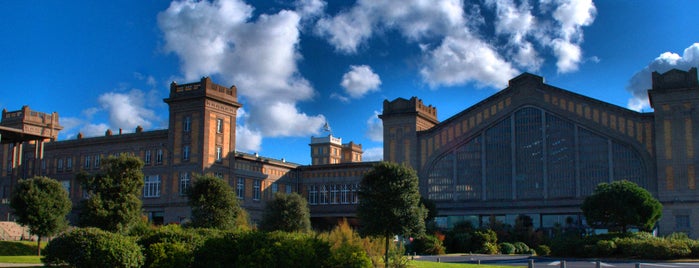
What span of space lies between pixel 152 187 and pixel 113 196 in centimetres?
3832

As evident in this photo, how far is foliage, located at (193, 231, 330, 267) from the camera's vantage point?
87.0 ft

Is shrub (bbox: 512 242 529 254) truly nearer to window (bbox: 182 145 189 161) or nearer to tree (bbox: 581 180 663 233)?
tree (bbox: 581 180 663 233)

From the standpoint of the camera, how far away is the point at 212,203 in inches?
1519

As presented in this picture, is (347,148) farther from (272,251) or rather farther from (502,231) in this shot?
(272,251)

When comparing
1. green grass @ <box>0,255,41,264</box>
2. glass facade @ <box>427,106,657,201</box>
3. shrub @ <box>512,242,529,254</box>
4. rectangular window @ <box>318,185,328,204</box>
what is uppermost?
glass facade @ <box>427,106,657,201</box>

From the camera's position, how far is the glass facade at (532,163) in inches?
2687

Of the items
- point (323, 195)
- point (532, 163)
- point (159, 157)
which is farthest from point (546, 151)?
point (159, 157)

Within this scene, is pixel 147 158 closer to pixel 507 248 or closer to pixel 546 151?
pixel 507 248

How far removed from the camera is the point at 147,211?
7444cm

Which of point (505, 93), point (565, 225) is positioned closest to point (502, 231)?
point (565, 225)

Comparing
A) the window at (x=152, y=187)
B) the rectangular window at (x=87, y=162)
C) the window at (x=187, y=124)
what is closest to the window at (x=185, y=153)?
the window at (x=187, y=124)

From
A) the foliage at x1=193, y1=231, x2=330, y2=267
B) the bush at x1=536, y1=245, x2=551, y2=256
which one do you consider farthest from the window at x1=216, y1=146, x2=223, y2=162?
the foliage at x1=193, y1=231, x2=330, y2=267

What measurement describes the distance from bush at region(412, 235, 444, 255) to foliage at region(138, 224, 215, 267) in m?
30.9

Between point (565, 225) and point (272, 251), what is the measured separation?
5002 centimetres
